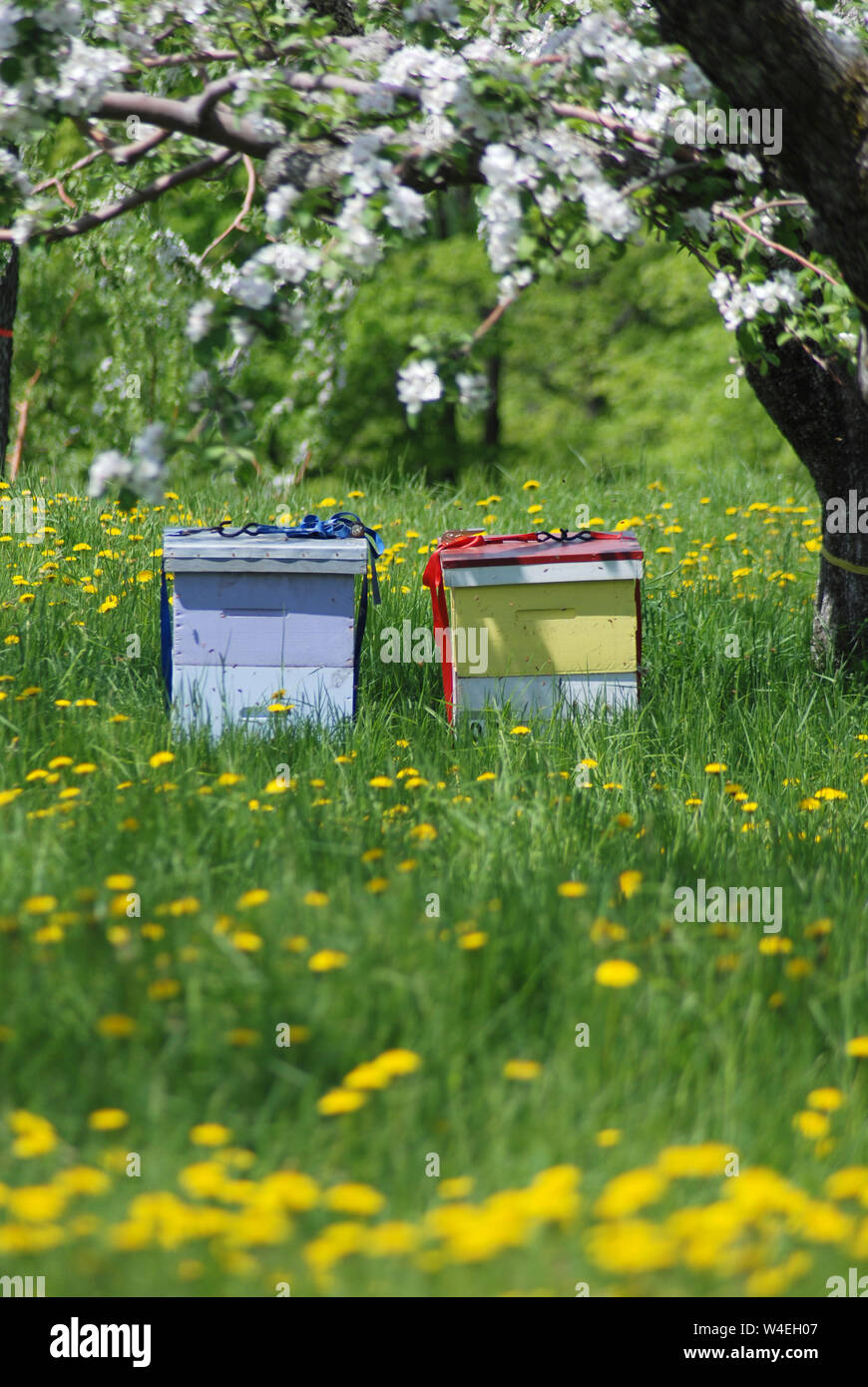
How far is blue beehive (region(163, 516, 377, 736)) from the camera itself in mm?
3973

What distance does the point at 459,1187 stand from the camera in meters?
1.80

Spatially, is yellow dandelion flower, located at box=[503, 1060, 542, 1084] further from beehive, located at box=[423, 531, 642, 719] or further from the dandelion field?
beehive, located at box=[423, 531, 642, 719]

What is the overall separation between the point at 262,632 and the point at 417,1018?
6.77 ft

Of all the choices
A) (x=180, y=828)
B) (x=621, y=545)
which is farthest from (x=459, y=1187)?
(x=621, y=545)

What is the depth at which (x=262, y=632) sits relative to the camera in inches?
159

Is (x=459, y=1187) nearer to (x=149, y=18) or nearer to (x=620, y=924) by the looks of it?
(x=620, y=924)

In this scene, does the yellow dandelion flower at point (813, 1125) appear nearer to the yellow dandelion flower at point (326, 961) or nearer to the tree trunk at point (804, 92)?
the yellow dandelion flower at point (326, 961)

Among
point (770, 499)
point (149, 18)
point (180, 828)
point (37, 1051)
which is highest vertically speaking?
point (149, 18)

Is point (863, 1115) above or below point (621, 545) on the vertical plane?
below

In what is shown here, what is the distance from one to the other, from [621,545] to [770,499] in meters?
4.39

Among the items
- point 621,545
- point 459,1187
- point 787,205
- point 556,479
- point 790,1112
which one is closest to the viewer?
point 459,1187

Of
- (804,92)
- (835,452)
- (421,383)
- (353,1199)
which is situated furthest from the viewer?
(835,452)

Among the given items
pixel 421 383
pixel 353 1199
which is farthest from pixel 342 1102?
pixel 421 383

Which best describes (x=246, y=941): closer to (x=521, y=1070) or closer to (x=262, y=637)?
(x=521, y=1070)
